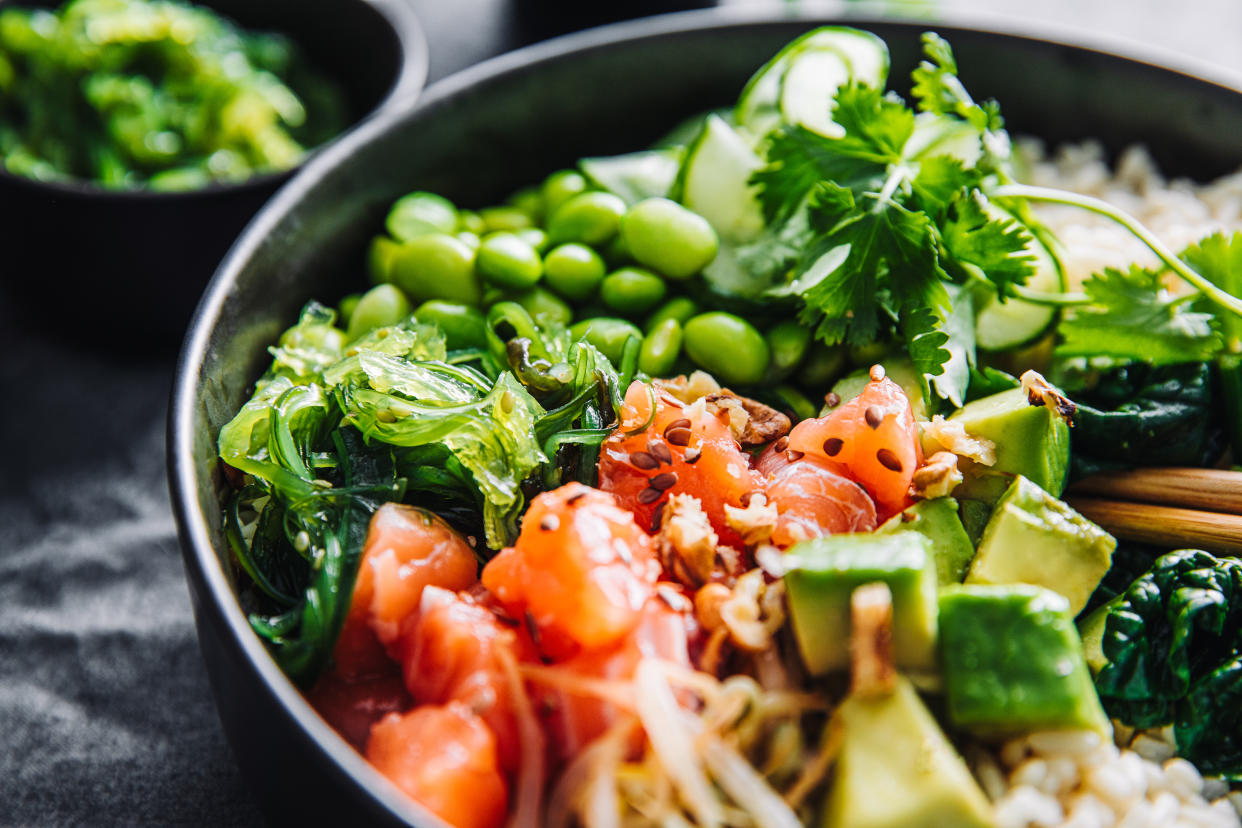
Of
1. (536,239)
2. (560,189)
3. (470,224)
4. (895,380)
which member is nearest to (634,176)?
(560,189)

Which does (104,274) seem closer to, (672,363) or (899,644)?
(672,363)

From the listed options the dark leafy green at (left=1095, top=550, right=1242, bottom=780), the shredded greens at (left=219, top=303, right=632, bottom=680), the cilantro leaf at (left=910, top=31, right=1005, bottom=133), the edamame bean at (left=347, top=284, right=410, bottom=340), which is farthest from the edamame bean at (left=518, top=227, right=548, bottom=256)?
the dark leafy green at (left=1095, top=550, right=1242, bottom=780)


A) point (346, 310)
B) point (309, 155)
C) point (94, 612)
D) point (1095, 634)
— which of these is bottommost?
point (94, 612)

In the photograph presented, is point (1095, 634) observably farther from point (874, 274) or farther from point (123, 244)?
point (123, 244)

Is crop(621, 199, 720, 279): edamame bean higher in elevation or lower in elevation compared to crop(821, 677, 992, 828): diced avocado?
higher

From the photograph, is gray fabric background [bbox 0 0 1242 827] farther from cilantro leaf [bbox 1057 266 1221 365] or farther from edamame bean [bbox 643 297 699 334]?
cilantro leaf [bbox 1057 266 1221 365]

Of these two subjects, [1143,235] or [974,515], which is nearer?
[974,515]

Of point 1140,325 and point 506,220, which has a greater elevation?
point 1140,325
